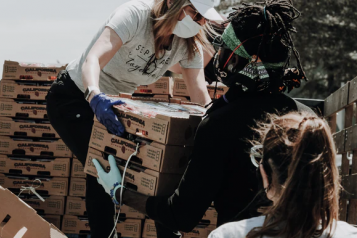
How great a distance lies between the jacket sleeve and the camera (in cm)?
209

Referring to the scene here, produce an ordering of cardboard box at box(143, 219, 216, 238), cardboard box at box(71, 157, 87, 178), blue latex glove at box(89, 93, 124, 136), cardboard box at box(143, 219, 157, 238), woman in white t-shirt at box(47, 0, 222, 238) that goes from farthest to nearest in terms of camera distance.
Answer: cardboard box at box(71, 157, 87, 178), cardboard box at box(143, 219, 157, 238), cardboard box at box(143, 219, 216, 238), woman in white t-shirt at box(47, 0, 222, 238), blue latex glove at box(89, 93, 124, 136)

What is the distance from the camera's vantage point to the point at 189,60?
3273 mm

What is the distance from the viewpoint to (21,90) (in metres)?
5.64

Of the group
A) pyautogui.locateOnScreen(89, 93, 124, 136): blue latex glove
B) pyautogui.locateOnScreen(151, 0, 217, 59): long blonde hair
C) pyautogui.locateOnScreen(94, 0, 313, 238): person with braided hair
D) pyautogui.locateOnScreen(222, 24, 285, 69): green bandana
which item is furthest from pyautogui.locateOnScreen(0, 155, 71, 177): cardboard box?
pyautogui.locateOnScreen(222, 24, 285, 69): green bandana

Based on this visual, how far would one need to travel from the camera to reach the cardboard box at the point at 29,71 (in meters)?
5.59

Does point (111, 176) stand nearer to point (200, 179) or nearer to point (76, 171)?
point (200, 179)

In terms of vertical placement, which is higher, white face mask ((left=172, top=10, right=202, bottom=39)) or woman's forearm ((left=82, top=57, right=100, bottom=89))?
white face mask ((left=172, top=10, right=202, bottom=39))

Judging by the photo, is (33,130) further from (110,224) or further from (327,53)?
(327,53)

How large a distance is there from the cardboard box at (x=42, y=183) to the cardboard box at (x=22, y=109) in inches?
25.2

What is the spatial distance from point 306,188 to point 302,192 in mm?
17

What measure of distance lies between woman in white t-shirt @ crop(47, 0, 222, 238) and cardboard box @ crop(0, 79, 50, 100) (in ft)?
8.16

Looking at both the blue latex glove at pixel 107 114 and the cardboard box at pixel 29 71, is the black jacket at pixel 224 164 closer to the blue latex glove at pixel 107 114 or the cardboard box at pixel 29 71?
the blue latex glove at pixel 107 114

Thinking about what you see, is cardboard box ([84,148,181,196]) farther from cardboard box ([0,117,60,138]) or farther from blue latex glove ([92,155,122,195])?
cardboard box ([0,117,60,138])

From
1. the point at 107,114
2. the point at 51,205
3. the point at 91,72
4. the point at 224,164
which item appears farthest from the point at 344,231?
the point at 51,205
